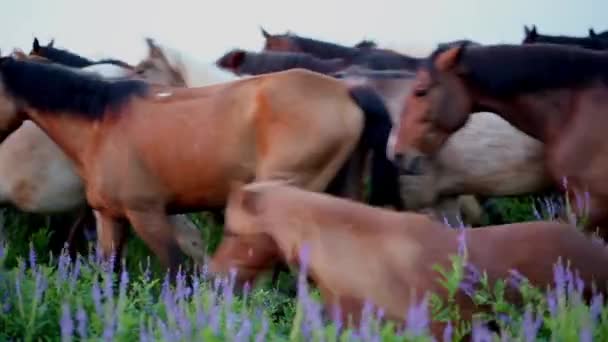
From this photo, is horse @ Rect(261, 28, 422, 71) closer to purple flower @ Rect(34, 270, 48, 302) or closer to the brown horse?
the brown horse

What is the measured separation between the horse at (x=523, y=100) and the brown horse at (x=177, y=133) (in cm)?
36

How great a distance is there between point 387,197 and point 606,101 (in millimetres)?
1320

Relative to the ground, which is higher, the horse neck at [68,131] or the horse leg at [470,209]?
the horse neck at [68,131]

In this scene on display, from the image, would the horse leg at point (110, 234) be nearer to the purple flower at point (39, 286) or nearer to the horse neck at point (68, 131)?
the horse neck at point (68, 131)

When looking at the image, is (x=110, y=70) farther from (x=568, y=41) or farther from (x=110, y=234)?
(x=568, y=41)

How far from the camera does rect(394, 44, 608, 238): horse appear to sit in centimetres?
634

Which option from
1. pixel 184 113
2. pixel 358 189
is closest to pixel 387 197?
pixel 358 189

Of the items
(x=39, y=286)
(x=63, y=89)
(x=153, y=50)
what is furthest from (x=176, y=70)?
(x=39, y=286)

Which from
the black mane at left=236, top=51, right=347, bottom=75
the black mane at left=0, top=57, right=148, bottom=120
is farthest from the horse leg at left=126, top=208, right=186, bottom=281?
the black mane at left=236, top=51, right=347, bottom=75

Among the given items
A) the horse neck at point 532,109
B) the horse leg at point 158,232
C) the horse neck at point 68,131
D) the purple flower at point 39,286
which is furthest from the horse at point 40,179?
the purple flower at point 39,286

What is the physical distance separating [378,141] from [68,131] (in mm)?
1920

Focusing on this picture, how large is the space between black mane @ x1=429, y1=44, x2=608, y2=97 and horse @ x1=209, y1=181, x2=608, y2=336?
9.54 feet

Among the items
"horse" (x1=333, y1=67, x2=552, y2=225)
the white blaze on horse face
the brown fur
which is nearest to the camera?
the brown fur

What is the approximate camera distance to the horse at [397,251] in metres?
3.50
